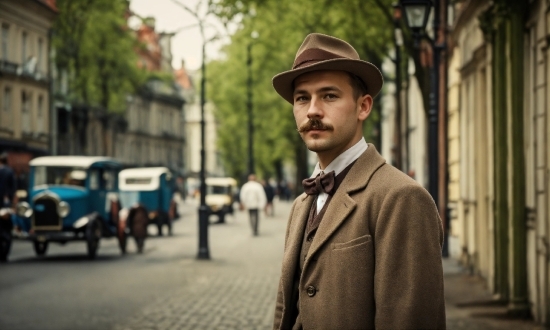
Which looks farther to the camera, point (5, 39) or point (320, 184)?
point (5, 39)

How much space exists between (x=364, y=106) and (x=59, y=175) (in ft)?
69.0

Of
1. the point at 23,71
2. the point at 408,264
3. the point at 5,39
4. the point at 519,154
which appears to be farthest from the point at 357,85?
the point at 23,71

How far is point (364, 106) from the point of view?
398cm

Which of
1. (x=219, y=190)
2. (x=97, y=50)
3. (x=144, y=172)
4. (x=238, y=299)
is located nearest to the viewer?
(x=238, y=299)

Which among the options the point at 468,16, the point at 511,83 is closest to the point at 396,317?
the point at 511,83

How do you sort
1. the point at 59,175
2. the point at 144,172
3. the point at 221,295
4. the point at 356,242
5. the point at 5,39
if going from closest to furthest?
1. the point at 356,242
2. the point at 221,295
3. the point at 59,175
4. the point at 144,172
5. the point at 5,39

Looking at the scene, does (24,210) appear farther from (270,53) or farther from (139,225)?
(270,53)

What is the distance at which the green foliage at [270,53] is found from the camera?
23562mm

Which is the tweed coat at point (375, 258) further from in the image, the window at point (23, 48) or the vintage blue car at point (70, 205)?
the window at point (23, 48)

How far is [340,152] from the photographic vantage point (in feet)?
12.8

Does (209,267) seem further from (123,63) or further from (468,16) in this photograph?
(123,63)

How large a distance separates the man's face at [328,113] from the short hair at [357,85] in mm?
18

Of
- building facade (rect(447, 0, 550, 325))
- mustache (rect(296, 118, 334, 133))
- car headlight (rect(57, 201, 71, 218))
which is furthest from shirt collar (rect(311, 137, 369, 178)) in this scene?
car headlight (rect(57, 201, 71, 218))

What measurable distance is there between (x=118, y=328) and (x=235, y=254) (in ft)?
43.5
